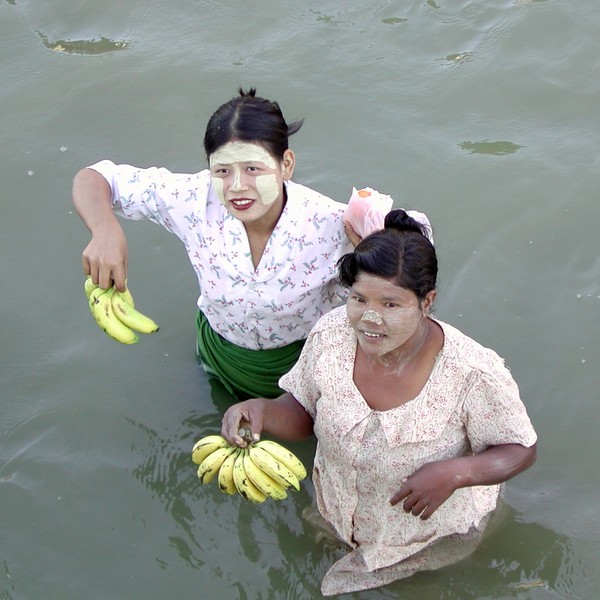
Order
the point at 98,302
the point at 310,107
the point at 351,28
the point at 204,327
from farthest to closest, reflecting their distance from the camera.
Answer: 1. the point at 351,28
2. the point at 310,107
3. the point at 204,327
4. the point at 98,302

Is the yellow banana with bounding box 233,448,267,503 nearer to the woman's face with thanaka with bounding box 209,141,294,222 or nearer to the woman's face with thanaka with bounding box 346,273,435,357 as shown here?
the woman's face with thanaka with bounding box 346,273,435,357

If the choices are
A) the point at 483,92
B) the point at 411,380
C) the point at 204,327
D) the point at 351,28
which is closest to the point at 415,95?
the point at 483,92

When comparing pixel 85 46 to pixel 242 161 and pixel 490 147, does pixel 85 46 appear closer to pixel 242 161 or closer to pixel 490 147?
pixel 490 147

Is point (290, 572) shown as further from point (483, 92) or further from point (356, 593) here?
point (483, 92)

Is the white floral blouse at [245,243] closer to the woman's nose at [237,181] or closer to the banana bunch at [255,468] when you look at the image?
the woman's nose at [237,181]

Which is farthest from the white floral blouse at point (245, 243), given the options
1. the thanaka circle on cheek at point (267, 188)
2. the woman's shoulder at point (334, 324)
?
the woman's shoulder at point (334, 324)

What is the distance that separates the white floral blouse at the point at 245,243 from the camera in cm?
308

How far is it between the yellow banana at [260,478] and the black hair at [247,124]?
0.95 m

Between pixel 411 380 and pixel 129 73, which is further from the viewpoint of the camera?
pixel 129 73

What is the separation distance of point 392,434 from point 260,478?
0.40 metres

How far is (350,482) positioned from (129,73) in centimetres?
332

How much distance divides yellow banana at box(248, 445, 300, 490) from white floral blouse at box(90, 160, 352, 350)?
0.61 meters

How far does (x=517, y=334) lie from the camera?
159 inches

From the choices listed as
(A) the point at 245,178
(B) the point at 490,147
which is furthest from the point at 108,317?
(B) the point at 490,147
